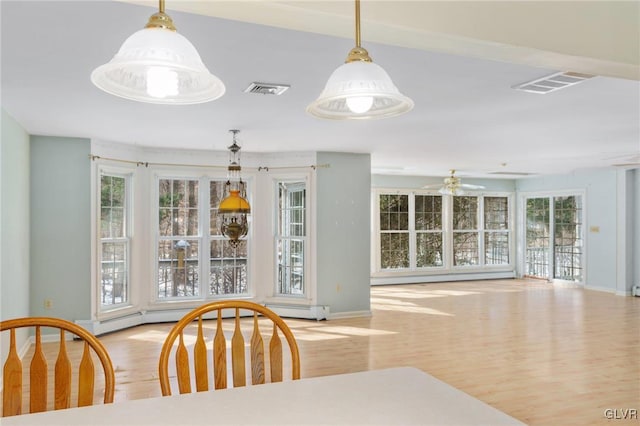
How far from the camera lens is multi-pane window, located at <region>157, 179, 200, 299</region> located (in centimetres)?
693

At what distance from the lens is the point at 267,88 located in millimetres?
3617

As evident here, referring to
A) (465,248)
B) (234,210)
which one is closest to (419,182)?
(465,248)

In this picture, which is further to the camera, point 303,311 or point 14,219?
point 303,311

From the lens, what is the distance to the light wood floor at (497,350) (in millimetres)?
3896

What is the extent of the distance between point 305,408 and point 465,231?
10.8m

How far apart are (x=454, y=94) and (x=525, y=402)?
2.49m

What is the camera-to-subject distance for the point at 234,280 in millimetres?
7301

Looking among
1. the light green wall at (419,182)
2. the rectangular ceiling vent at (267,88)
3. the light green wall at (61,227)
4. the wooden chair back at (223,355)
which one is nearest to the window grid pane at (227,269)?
the light green wall at (61,227)

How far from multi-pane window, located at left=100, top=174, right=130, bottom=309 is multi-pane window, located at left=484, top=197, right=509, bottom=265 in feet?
28.0

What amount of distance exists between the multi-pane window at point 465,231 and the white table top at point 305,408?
1039 cm

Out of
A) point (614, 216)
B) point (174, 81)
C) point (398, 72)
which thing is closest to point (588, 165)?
point (614, 216)

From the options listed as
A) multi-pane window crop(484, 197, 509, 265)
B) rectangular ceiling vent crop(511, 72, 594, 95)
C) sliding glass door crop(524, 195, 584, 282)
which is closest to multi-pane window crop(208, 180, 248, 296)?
rectangular ceiling vent crop(511, 72, 594, 95)

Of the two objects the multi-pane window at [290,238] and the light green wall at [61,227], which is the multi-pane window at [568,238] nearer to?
the multi-pane window at [290,238]

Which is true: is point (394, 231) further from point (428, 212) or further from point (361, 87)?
point (361, 87)
